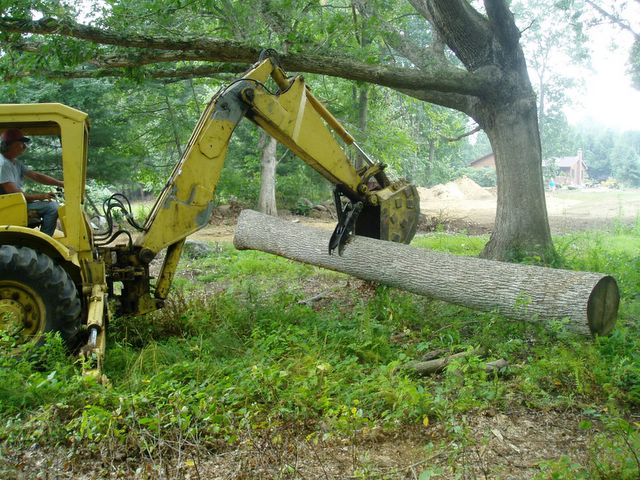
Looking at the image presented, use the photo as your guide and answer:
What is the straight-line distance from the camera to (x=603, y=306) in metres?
5.26

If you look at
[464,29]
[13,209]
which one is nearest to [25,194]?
[13,209]

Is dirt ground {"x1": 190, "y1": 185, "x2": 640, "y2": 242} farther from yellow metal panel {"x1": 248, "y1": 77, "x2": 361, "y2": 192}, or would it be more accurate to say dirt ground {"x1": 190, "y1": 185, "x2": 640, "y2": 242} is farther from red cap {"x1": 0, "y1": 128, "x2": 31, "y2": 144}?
red cap {"x1": 0, "y1": 128, "x2": 31, "y2": 144}

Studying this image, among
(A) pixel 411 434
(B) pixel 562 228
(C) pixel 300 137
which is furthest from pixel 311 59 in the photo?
(B) pixel 562 228

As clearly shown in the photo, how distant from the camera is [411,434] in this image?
395cm

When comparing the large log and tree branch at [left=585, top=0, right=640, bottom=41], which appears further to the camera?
tree branch at [left=585, top=0, right=640, bottom=41]

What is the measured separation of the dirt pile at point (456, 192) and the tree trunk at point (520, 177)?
20.9 meters

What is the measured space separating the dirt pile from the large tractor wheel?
1026 inches

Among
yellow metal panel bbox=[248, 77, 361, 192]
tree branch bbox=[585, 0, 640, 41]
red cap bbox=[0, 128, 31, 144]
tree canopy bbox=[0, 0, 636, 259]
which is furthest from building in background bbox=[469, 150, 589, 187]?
red cap bbox=[0, 128, 31, 144]

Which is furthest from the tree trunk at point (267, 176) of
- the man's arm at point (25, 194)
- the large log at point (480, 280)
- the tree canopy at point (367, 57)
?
the man's arm at point (25, 194)

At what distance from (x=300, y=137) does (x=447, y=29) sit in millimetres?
3978

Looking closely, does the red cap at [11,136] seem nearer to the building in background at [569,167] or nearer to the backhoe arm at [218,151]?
the backhoe arm at [218,151]

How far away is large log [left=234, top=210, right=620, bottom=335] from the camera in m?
5.21

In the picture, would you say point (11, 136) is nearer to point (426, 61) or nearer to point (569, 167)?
point (426, 61)

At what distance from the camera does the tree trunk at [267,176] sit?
19234 mm
